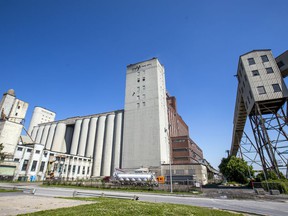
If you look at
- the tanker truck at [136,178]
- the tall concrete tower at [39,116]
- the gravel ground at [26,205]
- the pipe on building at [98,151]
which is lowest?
the gravel ground at [26,205]

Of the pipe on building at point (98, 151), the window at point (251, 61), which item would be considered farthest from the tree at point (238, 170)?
the pipe on building at point (98, 151)

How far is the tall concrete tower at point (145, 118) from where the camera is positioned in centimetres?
6086

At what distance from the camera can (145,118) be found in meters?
66.8

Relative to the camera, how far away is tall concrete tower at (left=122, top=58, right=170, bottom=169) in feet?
200

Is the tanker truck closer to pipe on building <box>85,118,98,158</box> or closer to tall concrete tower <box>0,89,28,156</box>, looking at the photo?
A: pipe on building <box>85,118,98,158</box>

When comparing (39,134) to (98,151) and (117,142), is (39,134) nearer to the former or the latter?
(98,151)

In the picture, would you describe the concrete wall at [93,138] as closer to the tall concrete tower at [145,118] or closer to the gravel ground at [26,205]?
the tall concrete tower at [145,118]

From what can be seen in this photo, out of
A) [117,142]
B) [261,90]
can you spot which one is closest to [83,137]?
[117,142]

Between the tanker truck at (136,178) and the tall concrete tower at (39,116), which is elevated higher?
the tall concrete tower at (39,116)

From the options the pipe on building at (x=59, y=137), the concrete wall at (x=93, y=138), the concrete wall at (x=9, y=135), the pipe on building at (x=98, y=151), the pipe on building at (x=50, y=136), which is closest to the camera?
the concrete wall at (x=9, y=135)

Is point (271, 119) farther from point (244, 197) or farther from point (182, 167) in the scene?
point (182, 167)

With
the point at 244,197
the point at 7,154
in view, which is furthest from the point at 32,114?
the point at 244,197

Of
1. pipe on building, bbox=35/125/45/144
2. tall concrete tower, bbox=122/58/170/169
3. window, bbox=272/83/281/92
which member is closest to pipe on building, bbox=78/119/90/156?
tall concrete tower, bbox=122/58/170/169

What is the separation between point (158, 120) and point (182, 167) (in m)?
19.5
